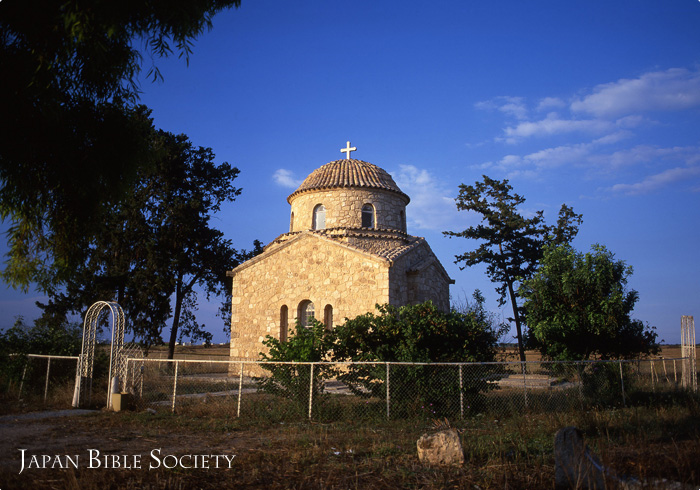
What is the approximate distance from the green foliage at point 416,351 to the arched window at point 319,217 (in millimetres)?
10743

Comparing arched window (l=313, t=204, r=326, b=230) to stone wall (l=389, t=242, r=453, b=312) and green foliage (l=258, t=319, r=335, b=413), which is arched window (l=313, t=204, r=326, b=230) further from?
green foliage (l=258, t=319, r=335, b=413)

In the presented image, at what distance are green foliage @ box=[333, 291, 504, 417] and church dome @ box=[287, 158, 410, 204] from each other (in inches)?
438

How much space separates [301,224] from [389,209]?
4476mm

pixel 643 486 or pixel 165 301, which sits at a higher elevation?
pixel 165 301

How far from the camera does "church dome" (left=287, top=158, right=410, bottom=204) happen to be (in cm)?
2308

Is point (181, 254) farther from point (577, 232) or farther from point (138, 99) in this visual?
point (577, 232)

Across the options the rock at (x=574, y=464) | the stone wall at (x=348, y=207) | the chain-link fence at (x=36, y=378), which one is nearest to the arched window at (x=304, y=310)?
the stone wall at (x=348, y=207)

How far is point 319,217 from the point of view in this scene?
2336 centimetres

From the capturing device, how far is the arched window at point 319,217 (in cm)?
2322

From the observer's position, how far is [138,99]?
315 inches

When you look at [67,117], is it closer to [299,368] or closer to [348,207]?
[299,368]

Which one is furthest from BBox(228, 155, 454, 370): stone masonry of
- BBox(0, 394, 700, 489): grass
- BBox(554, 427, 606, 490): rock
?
BBox(554, 427, 606, 490): rock

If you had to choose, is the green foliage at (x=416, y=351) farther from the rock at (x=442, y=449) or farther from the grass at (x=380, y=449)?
the rock at (x=442, y=449)

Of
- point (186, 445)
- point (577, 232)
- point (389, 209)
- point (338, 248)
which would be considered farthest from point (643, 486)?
point (577, 232)
